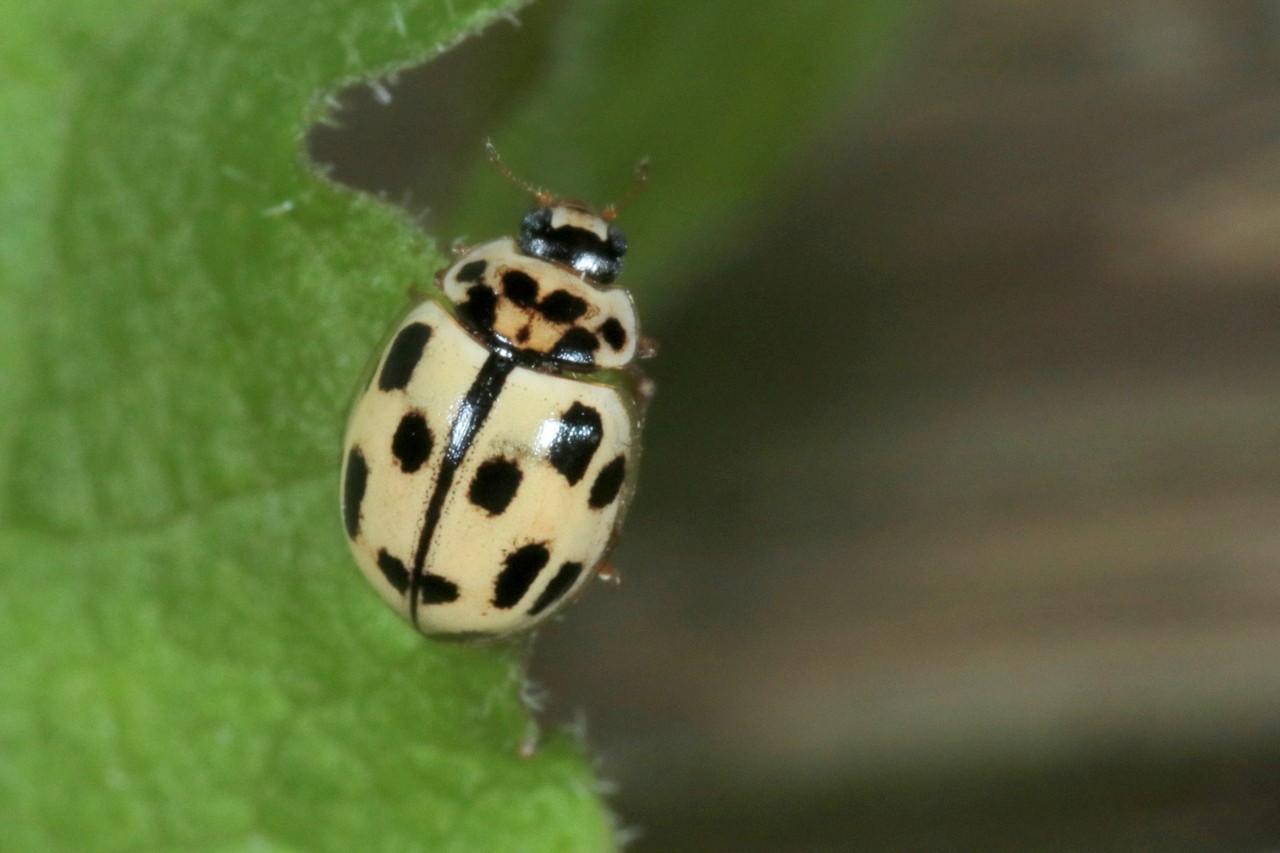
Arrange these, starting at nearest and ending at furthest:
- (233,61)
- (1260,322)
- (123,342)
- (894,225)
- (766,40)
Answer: (233,61) < (123,342) < (766,40) < (1260,322) < (894,225)


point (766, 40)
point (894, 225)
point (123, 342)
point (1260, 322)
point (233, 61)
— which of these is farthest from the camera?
point (894, 225)

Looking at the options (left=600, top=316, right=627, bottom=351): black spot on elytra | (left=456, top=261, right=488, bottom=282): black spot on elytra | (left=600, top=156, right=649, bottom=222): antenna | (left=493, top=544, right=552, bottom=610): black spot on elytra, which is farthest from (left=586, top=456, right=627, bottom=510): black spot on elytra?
(left=600, top=156, right=649, bottom=222): antenna

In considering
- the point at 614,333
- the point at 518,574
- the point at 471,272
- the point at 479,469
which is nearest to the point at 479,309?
the point at 471,272

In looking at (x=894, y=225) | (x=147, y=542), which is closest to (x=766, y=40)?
(x=894, y=225)

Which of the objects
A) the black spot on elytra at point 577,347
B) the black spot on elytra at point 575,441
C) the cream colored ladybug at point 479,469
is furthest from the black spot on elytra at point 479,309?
the black spot on elytra at point 575,441

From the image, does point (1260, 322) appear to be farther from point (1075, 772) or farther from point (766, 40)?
point (766, 40)

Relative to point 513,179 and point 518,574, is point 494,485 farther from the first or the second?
point 513,179

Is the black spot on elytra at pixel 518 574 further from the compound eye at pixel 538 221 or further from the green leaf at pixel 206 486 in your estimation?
the compound eye at pixel 538 221
